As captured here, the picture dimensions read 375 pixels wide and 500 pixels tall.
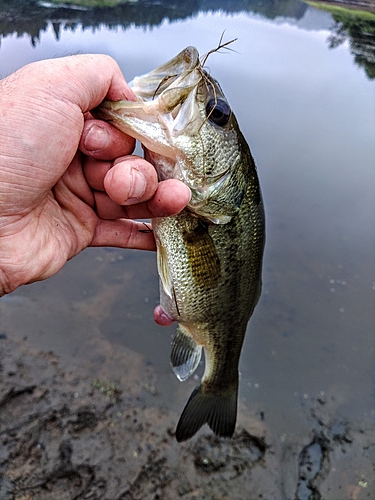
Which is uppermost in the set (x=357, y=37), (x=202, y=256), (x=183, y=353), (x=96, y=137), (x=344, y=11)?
(x=96, y=137)

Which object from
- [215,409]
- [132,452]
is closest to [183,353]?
[215,409]

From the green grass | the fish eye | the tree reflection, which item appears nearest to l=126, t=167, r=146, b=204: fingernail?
the fish eye

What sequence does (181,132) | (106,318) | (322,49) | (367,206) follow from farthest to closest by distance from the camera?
(322,49) < (367,206) < (106,318) < (181,132)

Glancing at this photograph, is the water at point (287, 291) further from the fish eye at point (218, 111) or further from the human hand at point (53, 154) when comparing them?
the fish eye at point (218, 111)

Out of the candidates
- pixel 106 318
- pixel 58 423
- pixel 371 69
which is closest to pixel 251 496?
pixel 58 423

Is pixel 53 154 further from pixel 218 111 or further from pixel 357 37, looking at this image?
pixel 357 37

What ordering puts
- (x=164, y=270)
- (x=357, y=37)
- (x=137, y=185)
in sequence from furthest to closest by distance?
(x=357, y=37) < (x=164, y=270) < (x=137, y=185)

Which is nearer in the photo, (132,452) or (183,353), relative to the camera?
(183,353)

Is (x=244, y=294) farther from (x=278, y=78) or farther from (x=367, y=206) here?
(x=278, y=78)
